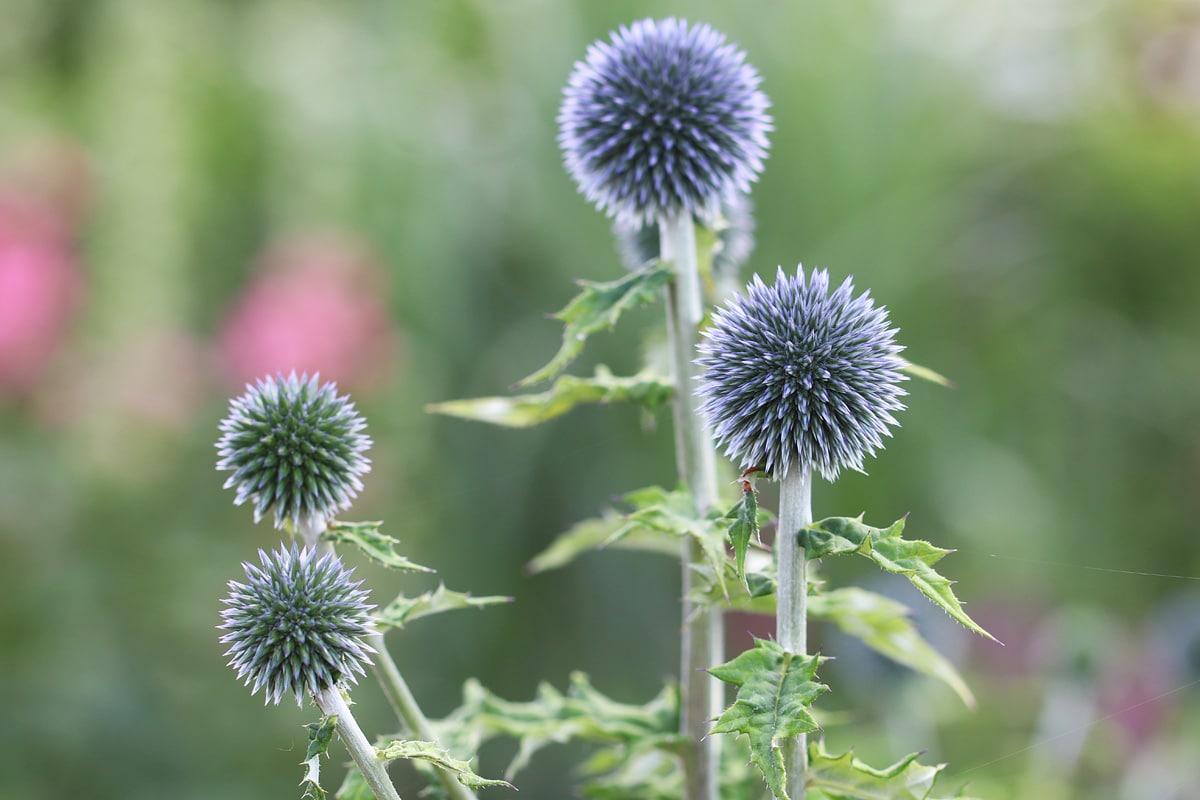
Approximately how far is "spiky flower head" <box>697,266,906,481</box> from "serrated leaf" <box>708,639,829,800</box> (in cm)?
15

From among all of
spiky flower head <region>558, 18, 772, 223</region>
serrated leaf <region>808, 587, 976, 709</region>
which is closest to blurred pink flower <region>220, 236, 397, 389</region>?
spiky flower head <region>558, 18, 772, 223</region>

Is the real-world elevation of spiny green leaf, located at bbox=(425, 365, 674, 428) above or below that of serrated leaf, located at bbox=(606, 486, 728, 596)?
above

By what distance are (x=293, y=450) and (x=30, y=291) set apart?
2.77 m

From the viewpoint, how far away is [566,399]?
1074mm

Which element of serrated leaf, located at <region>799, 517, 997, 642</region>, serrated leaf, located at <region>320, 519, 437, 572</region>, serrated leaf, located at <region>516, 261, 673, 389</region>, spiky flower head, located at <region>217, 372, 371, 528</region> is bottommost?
serrated leaf, located at <region>799, 517, 997, 642</region>

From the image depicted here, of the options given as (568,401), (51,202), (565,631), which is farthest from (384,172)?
(568,401)

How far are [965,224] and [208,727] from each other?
324 centimetres

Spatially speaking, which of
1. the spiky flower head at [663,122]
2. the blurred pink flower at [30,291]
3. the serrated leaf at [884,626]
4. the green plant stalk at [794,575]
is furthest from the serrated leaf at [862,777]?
the blurred pink flower at [30,291]

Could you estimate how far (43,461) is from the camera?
11.2 ft

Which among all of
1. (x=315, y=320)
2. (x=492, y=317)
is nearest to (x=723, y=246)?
(x=315, y=320)

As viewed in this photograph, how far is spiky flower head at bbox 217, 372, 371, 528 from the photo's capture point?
959mm

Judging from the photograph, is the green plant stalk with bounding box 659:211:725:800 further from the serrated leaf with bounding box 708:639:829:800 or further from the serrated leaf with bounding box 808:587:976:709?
the serrated leaf with bounding box 708:639:829:800

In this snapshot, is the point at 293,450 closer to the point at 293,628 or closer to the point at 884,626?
the point at 293,628

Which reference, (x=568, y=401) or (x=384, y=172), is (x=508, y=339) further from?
(x=568, y=401)
